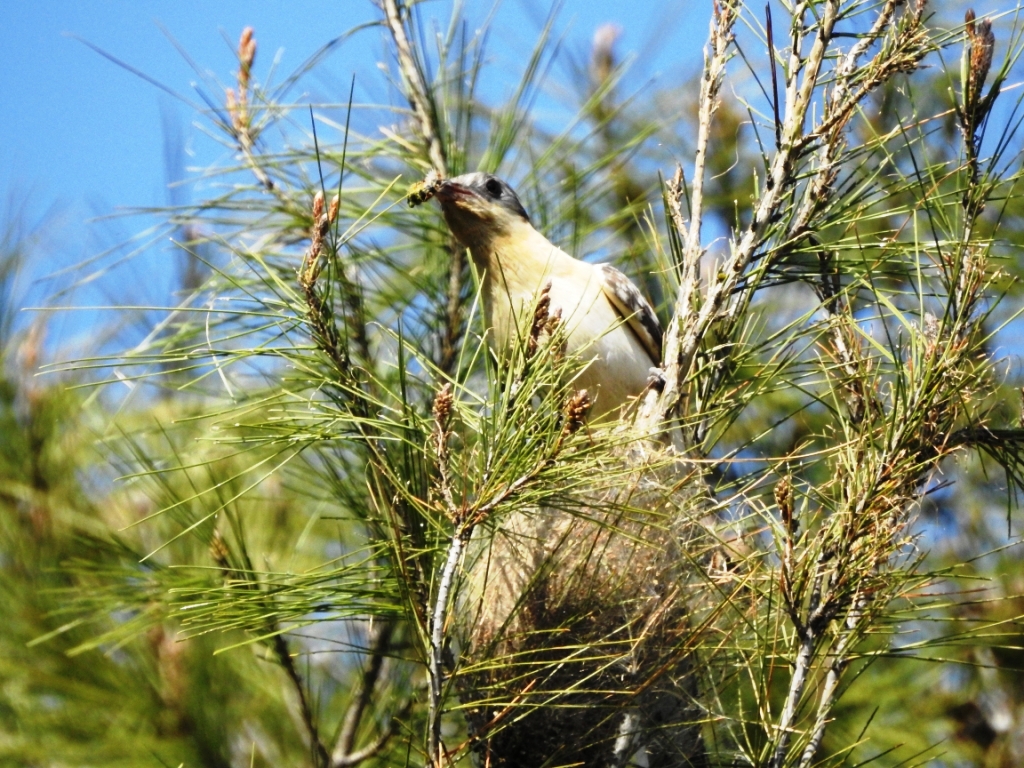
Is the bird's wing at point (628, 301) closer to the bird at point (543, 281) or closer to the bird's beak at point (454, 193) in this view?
the bird at point (543, 281)

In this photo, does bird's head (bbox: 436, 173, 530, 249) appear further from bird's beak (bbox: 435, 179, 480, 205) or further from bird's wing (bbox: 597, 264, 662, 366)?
bird's wing (bbox: 597, 264, 662, 366)

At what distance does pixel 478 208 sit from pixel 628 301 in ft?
2.06

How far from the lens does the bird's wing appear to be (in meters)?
3.91

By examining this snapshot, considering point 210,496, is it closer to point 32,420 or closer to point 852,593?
point 32,420

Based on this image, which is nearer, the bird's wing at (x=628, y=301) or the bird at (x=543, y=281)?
the bird at (x=543, y=281)

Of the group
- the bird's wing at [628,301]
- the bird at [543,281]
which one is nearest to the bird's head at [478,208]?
the bird at [543,281]

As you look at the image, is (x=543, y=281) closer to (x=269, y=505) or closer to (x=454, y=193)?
(x=454, y=193)

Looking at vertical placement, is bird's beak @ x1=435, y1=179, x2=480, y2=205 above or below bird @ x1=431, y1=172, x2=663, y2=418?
above

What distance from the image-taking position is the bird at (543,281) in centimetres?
374

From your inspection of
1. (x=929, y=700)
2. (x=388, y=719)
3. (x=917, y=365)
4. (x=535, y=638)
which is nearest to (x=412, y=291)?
(x=388, y=719)

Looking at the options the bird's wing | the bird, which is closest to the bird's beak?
the bird

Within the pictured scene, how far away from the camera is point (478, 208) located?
3777mm

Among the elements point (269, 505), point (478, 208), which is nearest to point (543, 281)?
point (478, 208)

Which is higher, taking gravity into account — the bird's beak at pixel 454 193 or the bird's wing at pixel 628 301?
the bird's beak at pixel 454 193
